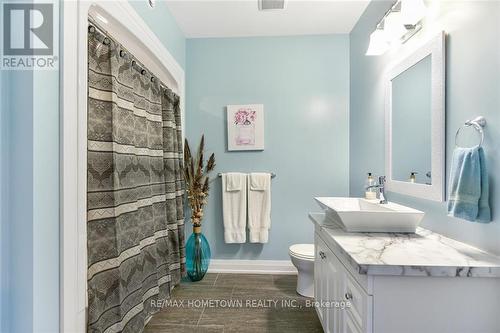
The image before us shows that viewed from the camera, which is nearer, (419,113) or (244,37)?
(419,113)

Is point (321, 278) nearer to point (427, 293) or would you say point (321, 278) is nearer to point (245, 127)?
point (427, 293)

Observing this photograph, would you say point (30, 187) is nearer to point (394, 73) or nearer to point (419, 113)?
point (419, 113)

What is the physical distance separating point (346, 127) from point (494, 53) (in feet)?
5.58

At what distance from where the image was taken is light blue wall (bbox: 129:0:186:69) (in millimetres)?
1809

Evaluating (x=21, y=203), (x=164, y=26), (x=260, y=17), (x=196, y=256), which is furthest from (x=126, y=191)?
(x=260, y=17)

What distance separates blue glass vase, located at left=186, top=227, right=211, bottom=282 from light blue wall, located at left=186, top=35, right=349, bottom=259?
7.7 inches

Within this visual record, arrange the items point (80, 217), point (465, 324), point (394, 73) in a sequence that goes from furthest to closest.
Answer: point (394, 73) → point (80, 217) → point (465, 324)

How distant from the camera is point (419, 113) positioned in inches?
60.2

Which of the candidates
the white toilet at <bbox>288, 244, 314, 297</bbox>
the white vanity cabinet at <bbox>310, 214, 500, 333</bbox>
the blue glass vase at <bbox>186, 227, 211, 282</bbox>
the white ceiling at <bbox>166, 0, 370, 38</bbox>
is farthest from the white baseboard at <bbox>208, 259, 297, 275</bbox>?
the white ceiling at <bbox>166, 0, 370, 38</bbox>

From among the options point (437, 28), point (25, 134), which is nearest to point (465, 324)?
point (437, 28)

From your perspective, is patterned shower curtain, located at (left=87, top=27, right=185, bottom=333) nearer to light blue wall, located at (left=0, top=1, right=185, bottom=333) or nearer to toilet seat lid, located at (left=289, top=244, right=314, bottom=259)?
light blue wall, located at (left=0, top=1, right=185, bottom=333)

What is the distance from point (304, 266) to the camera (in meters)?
2.16

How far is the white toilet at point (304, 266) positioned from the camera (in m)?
2.13

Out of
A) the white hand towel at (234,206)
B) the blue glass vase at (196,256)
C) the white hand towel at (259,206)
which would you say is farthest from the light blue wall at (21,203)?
the white hand towel at (259,206)
